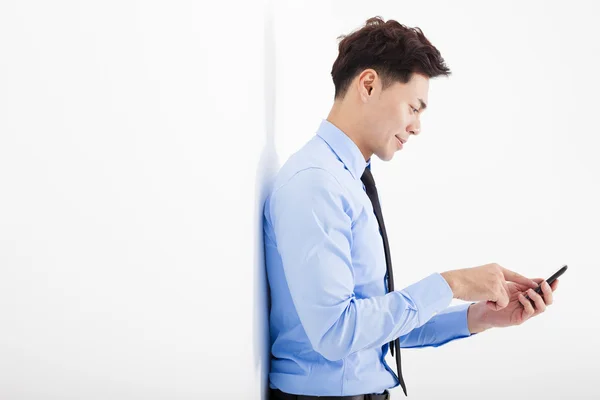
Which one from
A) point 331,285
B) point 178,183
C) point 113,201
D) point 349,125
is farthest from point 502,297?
point 113,201

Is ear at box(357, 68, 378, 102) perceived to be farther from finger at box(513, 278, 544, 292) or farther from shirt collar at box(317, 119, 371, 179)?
finger at box(513, 278, 544, 292)

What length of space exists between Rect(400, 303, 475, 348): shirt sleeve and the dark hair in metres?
0.61

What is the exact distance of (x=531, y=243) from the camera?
114 inches

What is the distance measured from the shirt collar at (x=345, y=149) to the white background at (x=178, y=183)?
0.16 meters

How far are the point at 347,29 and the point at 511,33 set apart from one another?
0.75 metres

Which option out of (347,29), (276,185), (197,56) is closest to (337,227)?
(276,185)

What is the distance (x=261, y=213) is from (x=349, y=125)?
0.30 metres

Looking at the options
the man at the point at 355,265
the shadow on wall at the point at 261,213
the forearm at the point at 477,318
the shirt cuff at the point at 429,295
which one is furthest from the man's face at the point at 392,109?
the forearm at the point at 477,318

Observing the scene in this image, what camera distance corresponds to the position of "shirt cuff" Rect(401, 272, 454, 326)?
1254 millimetres

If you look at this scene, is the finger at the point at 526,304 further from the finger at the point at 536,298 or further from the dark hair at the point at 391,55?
the dark hair at the point at 391,55

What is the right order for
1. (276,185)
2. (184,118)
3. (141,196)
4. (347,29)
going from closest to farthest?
(141,196), (184,118), (276,185), (347,29)

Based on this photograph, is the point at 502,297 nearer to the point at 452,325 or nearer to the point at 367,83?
the point at 452,325

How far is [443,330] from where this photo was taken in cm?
165

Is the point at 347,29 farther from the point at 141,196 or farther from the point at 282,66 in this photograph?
the point at 141,196
